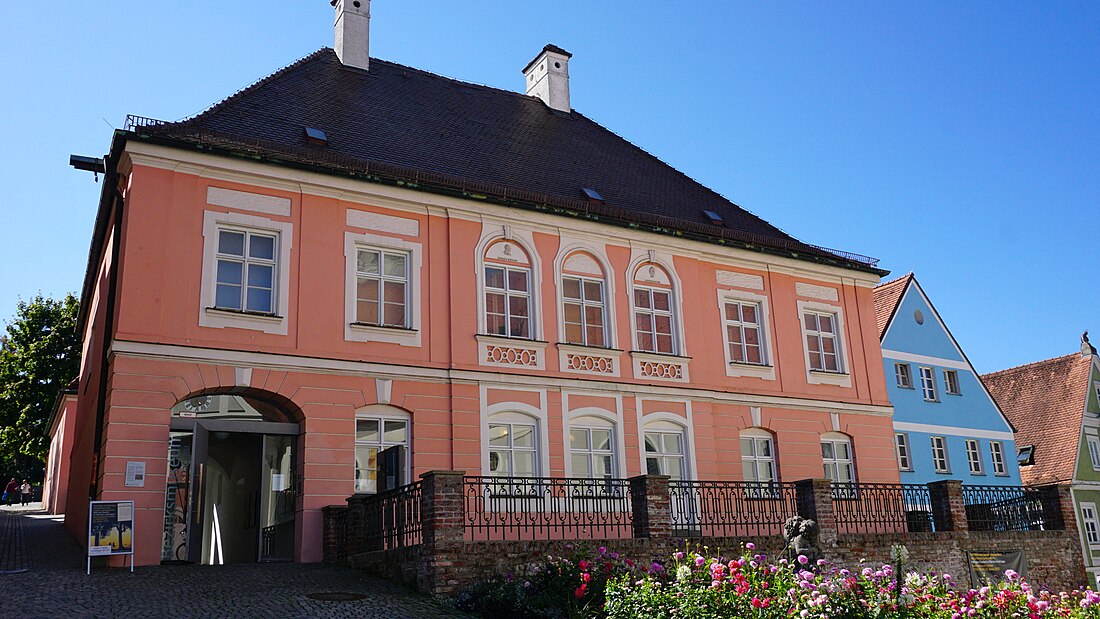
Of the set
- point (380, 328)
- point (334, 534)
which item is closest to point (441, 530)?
point (334, 534)

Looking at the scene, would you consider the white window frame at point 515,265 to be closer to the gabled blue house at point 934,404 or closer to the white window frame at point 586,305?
the white window frame at point 586,305

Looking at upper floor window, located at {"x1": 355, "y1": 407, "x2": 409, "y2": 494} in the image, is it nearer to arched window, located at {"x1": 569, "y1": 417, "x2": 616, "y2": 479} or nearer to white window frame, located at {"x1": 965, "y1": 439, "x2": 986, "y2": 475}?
arched window, located at {"x1": 569, "y1": 417, "x2": 616, "y2": 479}

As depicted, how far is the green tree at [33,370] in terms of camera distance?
136 ft

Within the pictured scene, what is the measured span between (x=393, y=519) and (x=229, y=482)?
17.5 ft

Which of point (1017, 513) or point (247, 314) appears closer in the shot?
point (247, 314)

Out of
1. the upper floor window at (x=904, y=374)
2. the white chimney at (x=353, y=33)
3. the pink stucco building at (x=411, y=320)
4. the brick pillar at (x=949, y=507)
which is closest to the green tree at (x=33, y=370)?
the pink stucco building at (x=411, y=320)

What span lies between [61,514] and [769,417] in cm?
2090

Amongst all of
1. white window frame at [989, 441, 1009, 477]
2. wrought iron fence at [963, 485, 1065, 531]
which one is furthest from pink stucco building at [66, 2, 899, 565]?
white window frame at [989, 441, 1009, 477]

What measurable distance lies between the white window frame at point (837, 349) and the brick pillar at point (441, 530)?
12.9m

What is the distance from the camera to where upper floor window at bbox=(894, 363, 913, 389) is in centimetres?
3119

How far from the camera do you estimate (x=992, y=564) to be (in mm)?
21031

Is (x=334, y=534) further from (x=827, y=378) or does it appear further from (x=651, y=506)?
(x=827, y=378)

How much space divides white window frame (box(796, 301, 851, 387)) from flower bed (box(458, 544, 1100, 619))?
11396 millimetres

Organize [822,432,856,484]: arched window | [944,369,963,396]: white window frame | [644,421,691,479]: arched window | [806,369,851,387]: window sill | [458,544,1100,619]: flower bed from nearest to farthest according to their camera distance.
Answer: [458,544,1100,619]: flower bed < [644,421,691,479]: arched window < [822,432,856,484]: arched window < [806,369,851,387]: window sill < [944,369,963,396]: white window frame
